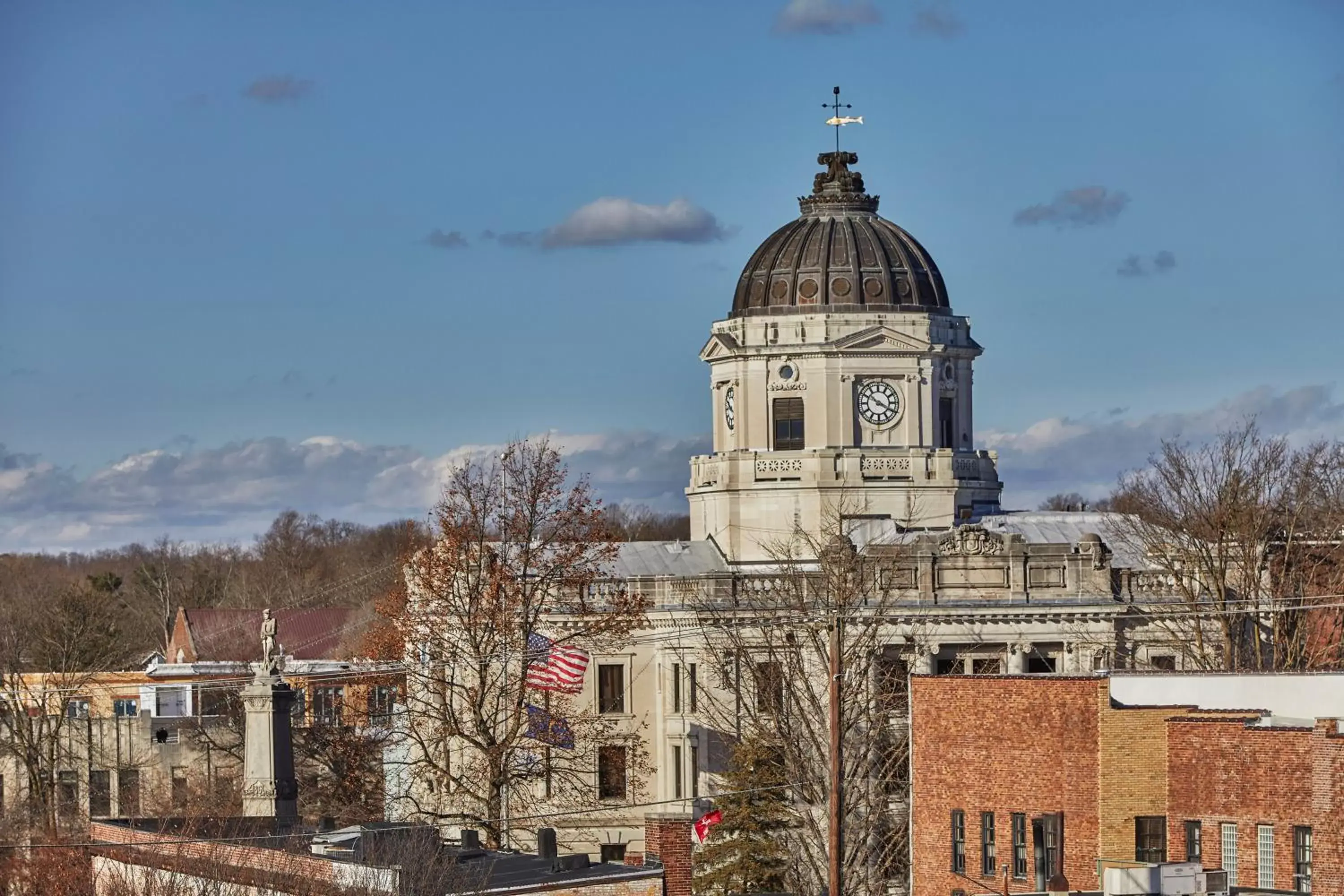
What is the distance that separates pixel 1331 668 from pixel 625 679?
39.6 metres

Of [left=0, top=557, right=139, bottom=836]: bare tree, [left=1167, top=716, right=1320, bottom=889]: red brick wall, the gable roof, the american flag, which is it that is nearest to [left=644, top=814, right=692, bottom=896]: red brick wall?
[left=1167, top=716, right=1320, bottom=889]: red brick wall

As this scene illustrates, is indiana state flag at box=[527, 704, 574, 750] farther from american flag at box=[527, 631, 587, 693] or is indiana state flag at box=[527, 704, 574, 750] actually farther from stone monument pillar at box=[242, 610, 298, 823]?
stone monument pillar at box=[242, 610, 298, 823]

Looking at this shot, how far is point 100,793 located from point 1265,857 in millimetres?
58974

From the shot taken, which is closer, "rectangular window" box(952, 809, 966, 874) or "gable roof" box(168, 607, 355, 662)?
"rectangular window" box(952, 809, 966, 874)

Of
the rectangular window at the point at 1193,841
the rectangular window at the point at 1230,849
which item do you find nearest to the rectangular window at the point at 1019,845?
the rectangular window at the point at 1193,841

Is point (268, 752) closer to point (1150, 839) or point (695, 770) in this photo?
point (1150, 839)

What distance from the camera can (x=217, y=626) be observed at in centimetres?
14788

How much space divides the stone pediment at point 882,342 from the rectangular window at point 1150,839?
46972mm

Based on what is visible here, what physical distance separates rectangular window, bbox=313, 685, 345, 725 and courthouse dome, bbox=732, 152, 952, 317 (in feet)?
62.6

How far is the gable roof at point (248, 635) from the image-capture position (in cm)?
14400

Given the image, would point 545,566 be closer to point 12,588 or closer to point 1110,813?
point 1110,813

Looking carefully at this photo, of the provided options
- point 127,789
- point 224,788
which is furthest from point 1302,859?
point 127,789

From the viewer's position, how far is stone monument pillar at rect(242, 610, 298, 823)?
202 ft

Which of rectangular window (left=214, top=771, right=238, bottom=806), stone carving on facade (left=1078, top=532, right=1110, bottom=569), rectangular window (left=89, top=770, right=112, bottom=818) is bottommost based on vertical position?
rectangular window (left=89, top=770, right=112, bottom=818)
